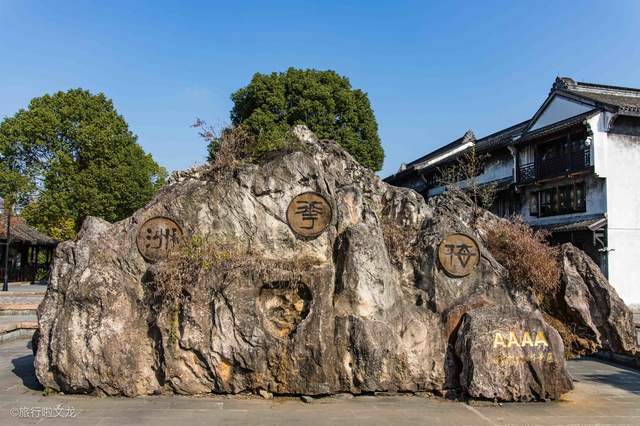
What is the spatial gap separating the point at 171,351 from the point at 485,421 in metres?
5.11

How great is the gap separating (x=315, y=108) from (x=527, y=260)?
19873 millimetres

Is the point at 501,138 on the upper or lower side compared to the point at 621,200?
upper

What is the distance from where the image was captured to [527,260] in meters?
9.82

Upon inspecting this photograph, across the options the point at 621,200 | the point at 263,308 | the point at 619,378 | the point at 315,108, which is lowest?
the point at 619,378

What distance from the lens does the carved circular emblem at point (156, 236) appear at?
9.16 m

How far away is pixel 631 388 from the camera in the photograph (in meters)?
9.81

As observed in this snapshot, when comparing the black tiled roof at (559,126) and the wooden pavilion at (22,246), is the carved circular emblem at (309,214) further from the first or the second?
the wooden pavilion at (22,246)

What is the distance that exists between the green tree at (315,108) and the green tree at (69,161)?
7915 millimetres

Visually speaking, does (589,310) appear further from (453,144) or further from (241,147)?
(453,144)

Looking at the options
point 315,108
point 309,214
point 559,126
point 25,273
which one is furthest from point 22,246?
point 559,126

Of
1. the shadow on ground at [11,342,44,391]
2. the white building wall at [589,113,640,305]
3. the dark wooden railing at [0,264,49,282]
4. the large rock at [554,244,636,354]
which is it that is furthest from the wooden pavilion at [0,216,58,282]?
the white building wall at [589,113,640,305]

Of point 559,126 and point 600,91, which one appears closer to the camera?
point 559,126

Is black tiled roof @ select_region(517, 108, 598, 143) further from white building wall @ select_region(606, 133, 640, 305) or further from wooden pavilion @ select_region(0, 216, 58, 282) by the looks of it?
wooden pavilion @ select_region(0, 216, 58, 282)

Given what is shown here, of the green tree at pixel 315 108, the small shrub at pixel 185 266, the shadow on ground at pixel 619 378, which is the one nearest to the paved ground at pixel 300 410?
the shadow on ground at pixel 619 378
